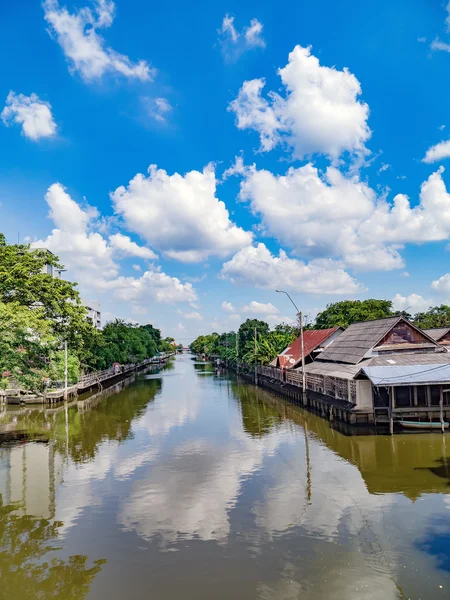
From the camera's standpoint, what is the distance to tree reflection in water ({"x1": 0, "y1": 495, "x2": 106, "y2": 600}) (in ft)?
34.6

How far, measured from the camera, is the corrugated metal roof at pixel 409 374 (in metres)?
26.6

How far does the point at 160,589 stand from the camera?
10484mm

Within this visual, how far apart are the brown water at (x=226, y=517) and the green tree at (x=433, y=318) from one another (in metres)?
69.9

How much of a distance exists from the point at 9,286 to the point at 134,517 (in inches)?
858

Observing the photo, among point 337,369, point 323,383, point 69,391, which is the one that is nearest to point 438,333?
point 337,369

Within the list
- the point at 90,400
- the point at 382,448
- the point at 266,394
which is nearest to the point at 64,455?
the point at 382,448

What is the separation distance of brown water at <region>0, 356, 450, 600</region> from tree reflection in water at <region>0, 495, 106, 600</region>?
0.13ft

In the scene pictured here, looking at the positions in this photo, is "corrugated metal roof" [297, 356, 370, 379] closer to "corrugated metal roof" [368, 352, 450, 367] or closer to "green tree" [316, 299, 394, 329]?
"corrugated metal roof" [368, 352, 450, 367]

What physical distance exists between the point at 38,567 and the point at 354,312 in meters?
77.2

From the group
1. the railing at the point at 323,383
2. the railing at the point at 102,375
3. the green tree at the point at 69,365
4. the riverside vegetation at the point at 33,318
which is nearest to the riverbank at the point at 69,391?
the railing at the point at 102,375

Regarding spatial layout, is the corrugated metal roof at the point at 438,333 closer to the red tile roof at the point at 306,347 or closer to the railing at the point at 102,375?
the red tile roof at the point at 306,347

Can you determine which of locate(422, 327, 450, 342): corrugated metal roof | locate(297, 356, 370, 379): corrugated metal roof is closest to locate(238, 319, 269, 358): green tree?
locate(422, 327, 450, 342): corrugated metal roof

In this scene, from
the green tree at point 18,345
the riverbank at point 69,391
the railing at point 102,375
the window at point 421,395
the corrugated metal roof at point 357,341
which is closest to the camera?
the green tree at point 18,345

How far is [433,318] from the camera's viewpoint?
93.7m
